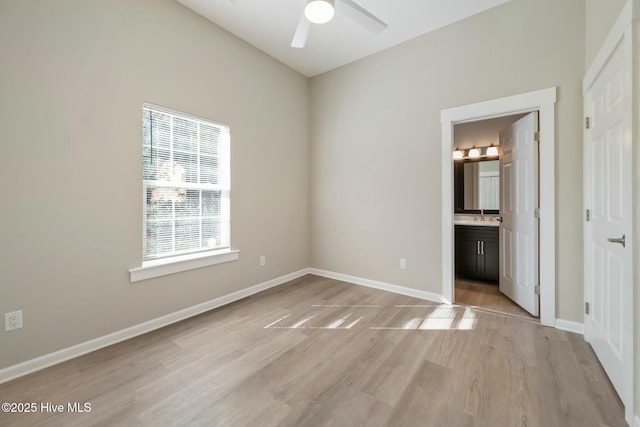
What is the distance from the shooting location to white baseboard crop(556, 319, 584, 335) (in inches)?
95.2

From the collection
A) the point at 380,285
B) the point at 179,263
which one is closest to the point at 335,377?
the point at 179,263

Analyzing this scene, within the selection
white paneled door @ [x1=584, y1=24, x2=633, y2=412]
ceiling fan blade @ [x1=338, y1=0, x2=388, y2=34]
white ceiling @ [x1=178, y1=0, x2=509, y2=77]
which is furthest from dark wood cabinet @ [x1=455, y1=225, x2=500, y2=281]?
ceiling fan blade @ [x1=338, y1=0, x2=388, y2=34]

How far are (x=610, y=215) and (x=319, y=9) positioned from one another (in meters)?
2.38

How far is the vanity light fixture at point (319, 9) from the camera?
1723 mm

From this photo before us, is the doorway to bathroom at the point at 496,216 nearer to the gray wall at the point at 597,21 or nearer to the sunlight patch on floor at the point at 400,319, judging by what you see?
the sunlight patch on floor at the point at 400,319

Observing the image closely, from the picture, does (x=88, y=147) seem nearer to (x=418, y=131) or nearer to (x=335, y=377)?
(x=335, y=377)

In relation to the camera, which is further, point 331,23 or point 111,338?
point 331,23

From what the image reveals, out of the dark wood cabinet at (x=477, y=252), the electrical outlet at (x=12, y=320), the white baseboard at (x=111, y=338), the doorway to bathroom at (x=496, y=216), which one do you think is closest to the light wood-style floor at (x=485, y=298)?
the doorway to bathroom at (x=496, y=216)

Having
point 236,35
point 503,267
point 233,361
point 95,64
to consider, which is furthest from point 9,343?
point 503,267

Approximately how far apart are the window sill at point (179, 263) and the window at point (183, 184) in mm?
82

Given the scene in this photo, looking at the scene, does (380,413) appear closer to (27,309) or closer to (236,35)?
(27,309)

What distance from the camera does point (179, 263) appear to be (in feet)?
9.00

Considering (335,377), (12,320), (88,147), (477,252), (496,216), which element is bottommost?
(335,377)

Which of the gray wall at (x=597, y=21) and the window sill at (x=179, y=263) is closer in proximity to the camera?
the gray wall at (x=597, y=21)
